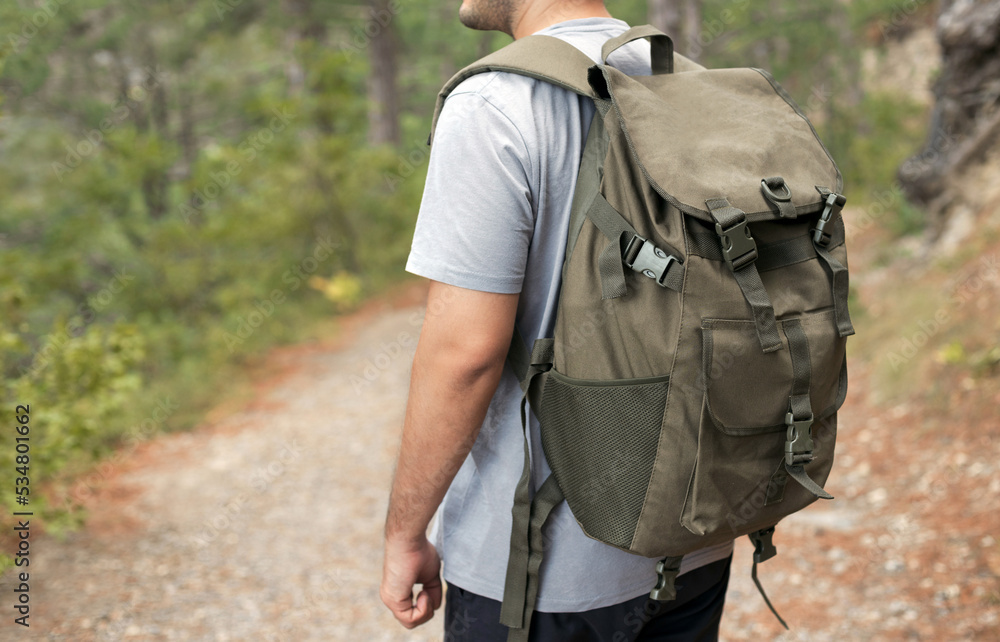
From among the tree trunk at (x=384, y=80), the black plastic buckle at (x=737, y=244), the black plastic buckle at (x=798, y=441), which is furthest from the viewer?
the tree trunk at (x=384, y=80)

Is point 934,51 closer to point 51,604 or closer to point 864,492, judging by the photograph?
point 864,492

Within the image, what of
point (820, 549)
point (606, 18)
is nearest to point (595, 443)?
point (606, 18)

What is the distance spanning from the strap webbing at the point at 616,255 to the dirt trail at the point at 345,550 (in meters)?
2.54

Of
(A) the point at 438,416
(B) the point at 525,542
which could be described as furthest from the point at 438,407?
(B) the point at 525,542

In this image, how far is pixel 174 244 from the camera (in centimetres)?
719

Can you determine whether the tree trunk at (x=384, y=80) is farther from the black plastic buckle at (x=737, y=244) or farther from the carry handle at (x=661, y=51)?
the black plastic buckle at (x=737, y=244)

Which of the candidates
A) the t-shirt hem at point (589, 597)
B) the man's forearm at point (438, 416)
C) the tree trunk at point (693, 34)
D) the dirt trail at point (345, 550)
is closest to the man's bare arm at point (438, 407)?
the man's forearm at point (438, 416)

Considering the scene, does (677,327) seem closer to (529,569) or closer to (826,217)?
(826,217)

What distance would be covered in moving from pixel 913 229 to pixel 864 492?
4.17m

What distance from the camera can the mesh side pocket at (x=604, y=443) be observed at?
1.11m

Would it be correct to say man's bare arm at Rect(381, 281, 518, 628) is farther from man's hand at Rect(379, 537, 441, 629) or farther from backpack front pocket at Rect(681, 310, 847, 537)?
backpack front pocket at Rect(681, 310, 847, 537)

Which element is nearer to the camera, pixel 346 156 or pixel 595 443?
pixel 595 443

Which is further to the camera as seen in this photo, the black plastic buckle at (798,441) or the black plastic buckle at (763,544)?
the black plastic buckle at (763,544)

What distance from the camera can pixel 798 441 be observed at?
1.16 metres
